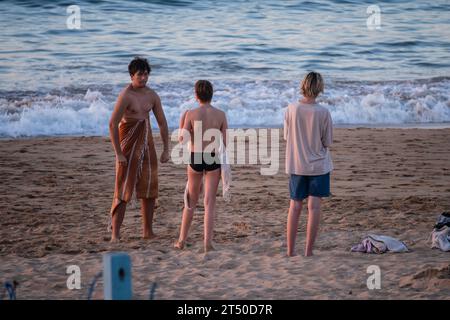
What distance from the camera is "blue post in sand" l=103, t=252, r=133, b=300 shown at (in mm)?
3395

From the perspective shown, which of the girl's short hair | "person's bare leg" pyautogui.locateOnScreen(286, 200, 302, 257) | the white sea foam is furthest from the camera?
the white sea foam

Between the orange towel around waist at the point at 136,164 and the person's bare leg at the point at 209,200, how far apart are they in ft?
2.30

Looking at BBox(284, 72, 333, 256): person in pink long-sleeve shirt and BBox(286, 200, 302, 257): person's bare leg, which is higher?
BBox(284, 72, 333, 256): person in pink long-sleeve shirt

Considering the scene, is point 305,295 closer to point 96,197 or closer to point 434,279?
point 434,279

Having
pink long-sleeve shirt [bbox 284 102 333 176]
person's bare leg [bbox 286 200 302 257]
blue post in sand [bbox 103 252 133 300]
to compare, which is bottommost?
person's bare leg [bbox 286 200 302 257]

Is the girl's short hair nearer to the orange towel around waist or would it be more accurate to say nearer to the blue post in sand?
the orange towel around waist

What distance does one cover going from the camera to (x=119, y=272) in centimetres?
346

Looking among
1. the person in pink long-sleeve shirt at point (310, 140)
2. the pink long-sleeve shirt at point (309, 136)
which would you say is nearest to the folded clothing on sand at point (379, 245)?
the person in pink long-sleeve shirt at point (310, 140)

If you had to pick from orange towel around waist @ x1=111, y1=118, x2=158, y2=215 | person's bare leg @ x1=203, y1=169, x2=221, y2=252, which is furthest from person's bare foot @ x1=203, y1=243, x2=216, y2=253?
orange towel around waist @ x1=111, y1=118, x2=158, y2=215

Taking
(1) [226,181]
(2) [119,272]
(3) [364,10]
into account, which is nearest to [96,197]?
(1) [226,181]

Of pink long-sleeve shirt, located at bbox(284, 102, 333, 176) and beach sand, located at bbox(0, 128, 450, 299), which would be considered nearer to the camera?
beach sand, located at bbox(0, 128, 450, 299)

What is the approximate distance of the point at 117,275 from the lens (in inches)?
136

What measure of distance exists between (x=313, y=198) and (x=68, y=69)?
14.4 metres

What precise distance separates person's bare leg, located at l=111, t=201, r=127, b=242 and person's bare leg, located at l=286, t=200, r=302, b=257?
5.12 ft
